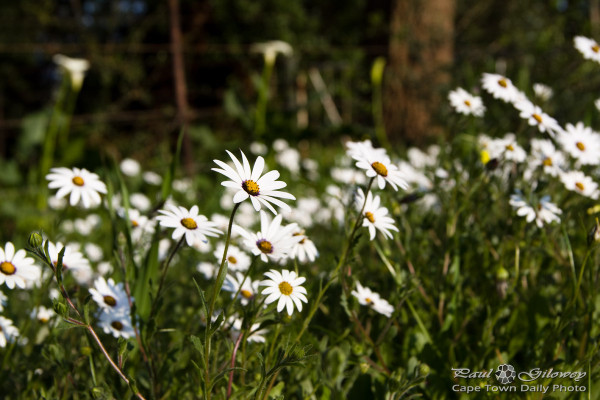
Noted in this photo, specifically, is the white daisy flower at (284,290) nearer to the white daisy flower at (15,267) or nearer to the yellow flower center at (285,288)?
the yellow flower center at (285,288)

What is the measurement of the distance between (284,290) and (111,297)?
46 centimetres

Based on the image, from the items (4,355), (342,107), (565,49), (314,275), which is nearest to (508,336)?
(314,275)

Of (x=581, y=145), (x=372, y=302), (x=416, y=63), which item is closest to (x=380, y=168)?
(x=372, y=302)

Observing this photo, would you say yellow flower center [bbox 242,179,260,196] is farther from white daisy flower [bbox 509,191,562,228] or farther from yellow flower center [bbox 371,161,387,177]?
white daisy flower [bbox 509,191,562,228]

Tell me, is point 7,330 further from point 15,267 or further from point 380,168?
point 380,168

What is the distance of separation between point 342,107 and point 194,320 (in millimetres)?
5996

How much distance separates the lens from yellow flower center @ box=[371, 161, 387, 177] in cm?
118

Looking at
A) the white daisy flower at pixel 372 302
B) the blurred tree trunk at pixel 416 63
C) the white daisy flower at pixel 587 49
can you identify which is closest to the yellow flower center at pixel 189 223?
the white daisy flower at pixel 372 302

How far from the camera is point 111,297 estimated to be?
1308 mm

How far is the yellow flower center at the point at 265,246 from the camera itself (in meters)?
1.06

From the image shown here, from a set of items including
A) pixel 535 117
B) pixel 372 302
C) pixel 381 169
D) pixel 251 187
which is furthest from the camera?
pixel 535 117

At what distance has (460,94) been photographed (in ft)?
6.15

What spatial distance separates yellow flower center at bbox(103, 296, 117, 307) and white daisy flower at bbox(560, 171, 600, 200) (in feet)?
3.93

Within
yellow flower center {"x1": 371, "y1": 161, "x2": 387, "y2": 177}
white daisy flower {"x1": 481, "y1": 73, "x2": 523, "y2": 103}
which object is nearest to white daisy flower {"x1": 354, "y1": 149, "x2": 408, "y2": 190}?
Result: yellow flower center {"x1": 371, "y1": 161, "x2": 387, "y2": 177}
